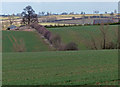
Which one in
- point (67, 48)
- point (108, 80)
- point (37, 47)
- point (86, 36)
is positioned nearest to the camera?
point (108, 80)

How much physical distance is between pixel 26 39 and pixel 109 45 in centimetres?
2094

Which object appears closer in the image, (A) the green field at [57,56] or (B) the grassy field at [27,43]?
(A) the green field at [57,56]

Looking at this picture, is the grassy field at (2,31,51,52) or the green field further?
the grassy field at (2,31,51,52)

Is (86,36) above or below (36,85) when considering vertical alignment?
below

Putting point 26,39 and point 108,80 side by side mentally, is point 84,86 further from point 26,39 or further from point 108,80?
point 26,39

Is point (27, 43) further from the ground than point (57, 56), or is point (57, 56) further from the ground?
point (57, 56)

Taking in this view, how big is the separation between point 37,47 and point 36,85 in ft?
133

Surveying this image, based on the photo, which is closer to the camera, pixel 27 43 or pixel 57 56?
pixel 57 56

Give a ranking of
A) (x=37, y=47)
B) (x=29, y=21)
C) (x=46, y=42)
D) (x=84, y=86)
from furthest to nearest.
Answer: (x=29, y=21)
(x=46, y=42)
(x=37, y=47)
(x=84, y=86)

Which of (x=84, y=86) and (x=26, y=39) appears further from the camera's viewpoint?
(x=26, y=39)

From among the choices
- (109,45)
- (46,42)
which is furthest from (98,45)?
(46,42)

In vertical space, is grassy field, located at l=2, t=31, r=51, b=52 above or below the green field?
below

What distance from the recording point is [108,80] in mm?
13031

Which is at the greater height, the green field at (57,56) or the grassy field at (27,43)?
the green field at (57,56)
